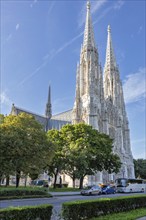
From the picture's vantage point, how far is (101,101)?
251ft

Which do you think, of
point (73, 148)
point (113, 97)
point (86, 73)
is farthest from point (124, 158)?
point (73, 148)

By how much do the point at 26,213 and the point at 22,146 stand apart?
20.2 metres

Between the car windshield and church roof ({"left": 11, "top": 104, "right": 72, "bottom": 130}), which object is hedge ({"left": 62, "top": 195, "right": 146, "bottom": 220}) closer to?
the car windshield

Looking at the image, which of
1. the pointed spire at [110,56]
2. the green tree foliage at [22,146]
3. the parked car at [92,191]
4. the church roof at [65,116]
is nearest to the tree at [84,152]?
the parked car at [92,191]

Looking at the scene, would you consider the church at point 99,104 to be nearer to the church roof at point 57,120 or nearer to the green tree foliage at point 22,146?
the church roof at point 57,120

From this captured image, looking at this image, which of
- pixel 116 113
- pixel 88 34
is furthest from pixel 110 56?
pixel 116 113

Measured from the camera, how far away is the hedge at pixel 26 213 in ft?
26.0

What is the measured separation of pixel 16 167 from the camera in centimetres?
2838

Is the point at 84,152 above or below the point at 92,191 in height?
above

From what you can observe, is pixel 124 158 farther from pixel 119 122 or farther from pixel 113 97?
pixel 113 97

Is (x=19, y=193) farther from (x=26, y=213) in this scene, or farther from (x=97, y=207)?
(x=26, y=213)

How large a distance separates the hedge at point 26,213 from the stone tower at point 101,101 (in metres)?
51.3

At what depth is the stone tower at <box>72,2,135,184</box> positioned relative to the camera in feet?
226

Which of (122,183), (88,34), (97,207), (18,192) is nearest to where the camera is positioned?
(97,207)
